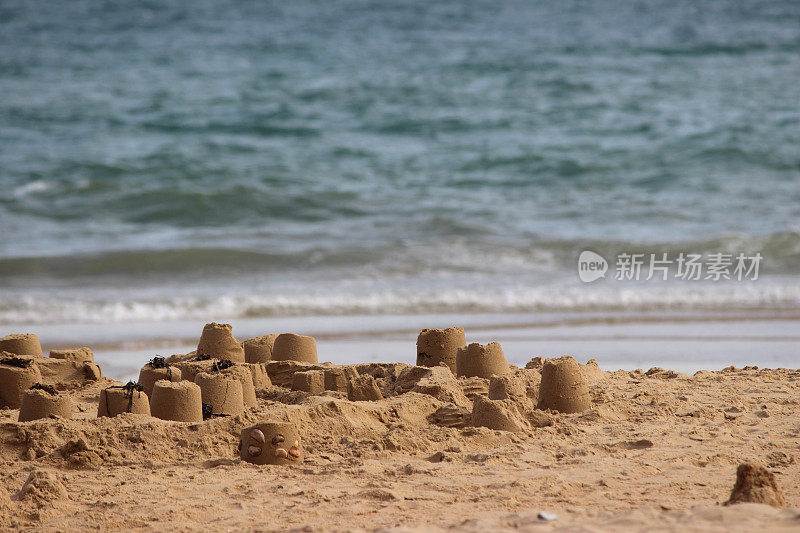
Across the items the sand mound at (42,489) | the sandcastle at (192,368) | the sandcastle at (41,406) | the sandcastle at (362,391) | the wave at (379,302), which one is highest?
the wave at (379,302)

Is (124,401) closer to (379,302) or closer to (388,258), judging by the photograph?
(379,302)

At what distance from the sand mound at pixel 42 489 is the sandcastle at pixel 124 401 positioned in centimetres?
68

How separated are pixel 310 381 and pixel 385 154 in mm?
8975

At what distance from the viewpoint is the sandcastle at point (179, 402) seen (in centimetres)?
356

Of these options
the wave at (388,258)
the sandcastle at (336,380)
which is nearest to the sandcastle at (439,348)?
the sandcastle at (336,380)

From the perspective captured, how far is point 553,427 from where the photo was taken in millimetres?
3615

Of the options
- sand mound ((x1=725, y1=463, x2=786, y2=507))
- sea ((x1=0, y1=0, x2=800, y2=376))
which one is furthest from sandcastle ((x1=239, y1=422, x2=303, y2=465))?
sea ((x1=0, y1=0, x2=800, y2=376))

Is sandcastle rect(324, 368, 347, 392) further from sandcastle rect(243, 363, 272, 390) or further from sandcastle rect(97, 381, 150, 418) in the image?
sandcastle rect(97, 381, 150, 418)

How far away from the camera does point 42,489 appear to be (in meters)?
2.91

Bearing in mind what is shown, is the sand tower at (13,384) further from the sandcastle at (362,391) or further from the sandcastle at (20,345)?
the sandcastle at (362,391)

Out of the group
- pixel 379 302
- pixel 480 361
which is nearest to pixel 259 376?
pixel 480 361

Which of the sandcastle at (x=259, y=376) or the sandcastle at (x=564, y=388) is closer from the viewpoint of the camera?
the sandcastle at (x=564, y=388)

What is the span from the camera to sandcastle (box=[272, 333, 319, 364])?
14.7ft

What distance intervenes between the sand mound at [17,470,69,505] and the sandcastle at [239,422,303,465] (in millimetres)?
636
